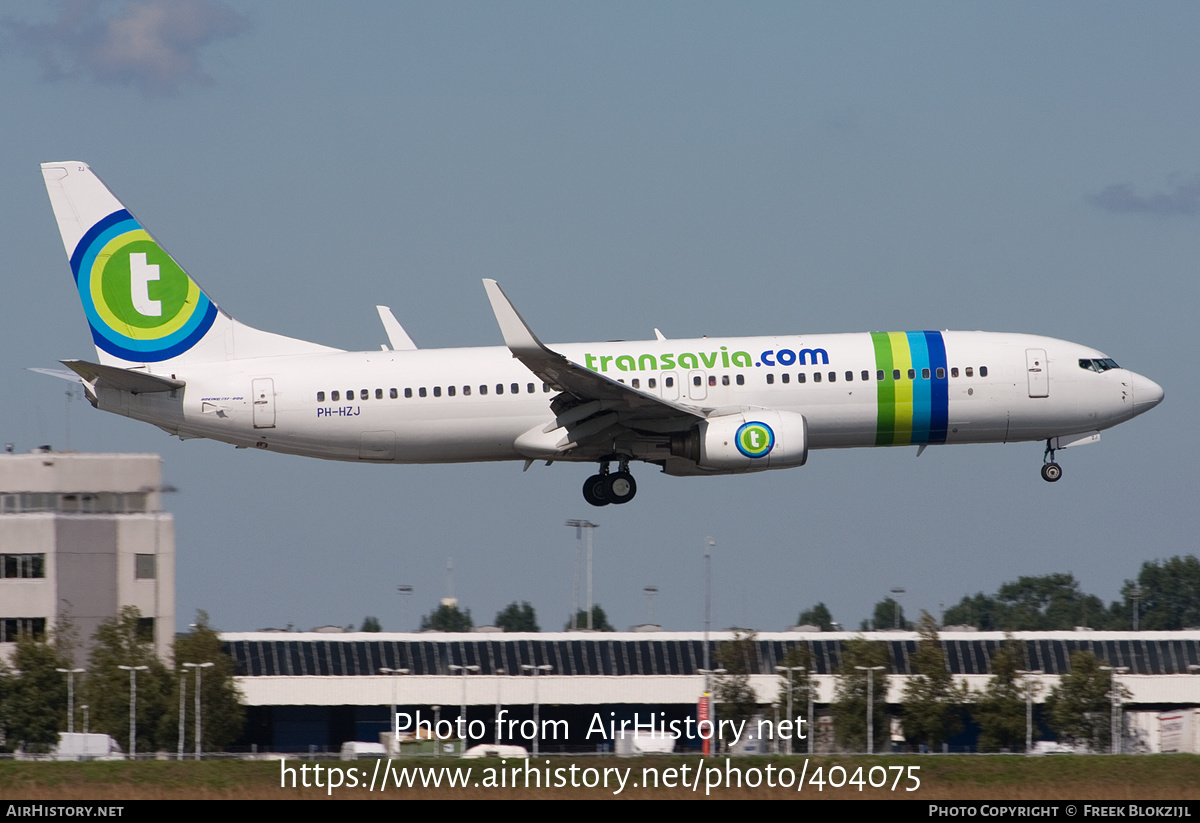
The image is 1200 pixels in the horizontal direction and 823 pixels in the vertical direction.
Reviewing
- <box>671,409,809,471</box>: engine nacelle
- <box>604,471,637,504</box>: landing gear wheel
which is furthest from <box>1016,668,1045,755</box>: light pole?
<box>671,409,809,471</box>: engine nacelle

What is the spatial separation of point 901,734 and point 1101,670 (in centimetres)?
914

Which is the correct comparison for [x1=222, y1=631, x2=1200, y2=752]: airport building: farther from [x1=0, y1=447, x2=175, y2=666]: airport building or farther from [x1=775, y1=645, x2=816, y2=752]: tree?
[x1=0, y1=447, x2=175, y2=666]: airport building

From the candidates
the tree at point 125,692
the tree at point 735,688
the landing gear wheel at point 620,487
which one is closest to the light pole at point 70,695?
the tree at point 125,692

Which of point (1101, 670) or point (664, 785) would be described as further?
point (1101, 670)

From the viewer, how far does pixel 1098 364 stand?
1866 inches

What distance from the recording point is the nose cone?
4762 cm

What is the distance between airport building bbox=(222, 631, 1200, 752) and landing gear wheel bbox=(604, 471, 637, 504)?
85.6 feet

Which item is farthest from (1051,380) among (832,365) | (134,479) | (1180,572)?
(1180,572)

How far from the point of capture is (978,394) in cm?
4556

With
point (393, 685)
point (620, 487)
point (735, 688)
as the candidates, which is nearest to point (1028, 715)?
point (735, 688)

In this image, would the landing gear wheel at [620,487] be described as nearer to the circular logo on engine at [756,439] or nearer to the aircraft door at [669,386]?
the aircraft door at [669,386]

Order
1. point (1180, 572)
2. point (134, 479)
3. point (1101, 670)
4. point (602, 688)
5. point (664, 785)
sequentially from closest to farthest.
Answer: point (664, 785) → point (1101, 670) → point (602, 688) → point (134, 479) → point (1180, 572)

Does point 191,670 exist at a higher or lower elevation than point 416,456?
lower
